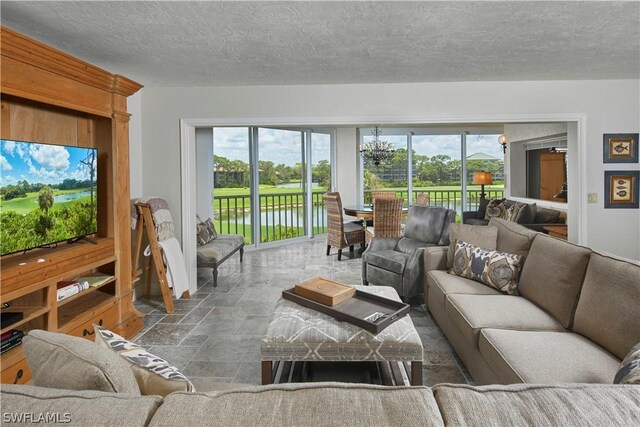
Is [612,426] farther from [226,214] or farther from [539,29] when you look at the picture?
[226,214]

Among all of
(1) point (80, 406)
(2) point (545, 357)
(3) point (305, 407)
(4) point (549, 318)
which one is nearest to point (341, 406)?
(3) point (305, 407)

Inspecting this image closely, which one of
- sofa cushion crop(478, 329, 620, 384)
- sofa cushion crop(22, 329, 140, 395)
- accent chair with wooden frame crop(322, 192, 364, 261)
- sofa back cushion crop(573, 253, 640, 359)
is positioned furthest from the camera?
accent chair with wooden frame crop(322, 192, 364, 261)

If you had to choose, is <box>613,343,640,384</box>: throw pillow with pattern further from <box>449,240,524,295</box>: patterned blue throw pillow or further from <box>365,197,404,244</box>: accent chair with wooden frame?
<box>365,197,404,244</box>: accent chair with wooden frame

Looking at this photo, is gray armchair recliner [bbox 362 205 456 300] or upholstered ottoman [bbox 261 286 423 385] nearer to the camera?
upholstered ottoman [bbox 261 286 423 385]

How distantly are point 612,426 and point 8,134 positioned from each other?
10.7 feet

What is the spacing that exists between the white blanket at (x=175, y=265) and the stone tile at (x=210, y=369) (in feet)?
4.22

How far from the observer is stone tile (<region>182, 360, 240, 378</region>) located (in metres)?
2.40

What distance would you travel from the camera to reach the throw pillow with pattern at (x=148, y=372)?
1063 millimetres

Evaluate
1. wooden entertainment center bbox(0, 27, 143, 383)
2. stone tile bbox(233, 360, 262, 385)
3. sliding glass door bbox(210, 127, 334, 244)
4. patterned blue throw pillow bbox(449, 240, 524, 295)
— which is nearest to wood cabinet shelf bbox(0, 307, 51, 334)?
wooden entertainment center bbox(0, 27, 143, 383)

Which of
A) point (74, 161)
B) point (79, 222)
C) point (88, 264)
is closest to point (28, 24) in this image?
point (74, 161)

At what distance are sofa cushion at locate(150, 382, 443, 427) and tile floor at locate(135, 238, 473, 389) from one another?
80 centimetres

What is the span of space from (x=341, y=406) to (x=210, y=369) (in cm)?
206

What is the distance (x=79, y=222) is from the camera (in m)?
2.75

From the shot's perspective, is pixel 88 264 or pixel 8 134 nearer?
pixel 8 134
